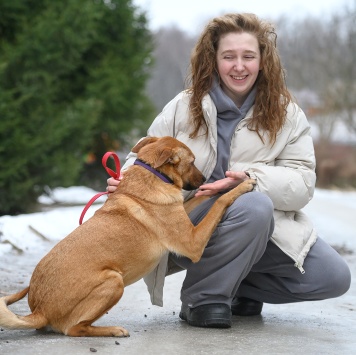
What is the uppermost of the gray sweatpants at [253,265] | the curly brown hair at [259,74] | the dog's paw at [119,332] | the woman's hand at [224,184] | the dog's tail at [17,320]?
the curly brown hair at [259,74]

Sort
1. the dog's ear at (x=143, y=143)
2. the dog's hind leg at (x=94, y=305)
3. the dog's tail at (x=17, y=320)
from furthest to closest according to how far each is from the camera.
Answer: the dog's ear at (x=143, y=143), the dog's hind leg at (x=94, y=305), the dog's tail at (x=17, y=320)

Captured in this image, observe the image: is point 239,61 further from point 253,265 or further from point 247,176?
point 253,265

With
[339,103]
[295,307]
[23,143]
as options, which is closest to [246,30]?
[295,307]

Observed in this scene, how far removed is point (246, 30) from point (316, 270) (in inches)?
63.4

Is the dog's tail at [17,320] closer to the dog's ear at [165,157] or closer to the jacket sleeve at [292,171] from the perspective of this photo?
the dog's ear at [165,157]

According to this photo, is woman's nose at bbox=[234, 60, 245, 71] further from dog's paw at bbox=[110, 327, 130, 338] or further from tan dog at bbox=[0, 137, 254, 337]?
dog's paw at bbox=[110, 327, 130, 338]

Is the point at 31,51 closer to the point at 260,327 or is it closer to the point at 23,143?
the point at 23,143

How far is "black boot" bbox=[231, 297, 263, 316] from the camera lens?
5105 millimetres

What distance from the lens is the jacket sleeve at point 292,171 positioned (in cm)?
468

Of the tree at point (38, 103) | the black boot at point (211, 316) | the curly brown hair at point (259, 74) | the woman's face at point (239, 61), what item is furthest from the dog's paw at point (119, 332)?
the tree at point (38, 103)

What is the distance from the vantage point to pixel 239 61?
4.93 m

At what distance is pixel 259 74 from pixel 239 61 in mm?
240

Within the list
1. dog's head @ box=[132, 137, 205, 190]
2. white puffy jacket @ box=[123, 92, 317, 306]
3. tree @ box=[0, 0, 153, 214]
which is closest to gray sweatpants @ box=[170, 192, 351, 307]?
white puffy jacket @ box=[123, 92, 317, 306]

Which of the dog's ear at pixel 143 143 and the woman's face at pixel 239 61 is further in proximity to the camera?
the woman's face at pixel 239 61
